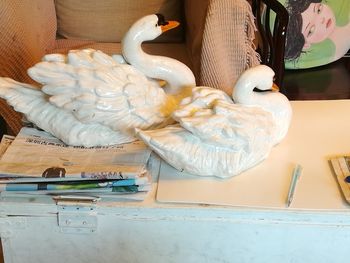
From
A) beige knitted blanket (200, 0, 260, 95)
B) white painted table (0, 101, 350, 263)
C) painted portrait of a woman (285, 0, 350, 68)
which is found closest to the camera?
white painted table (0, 101, 350, 263)

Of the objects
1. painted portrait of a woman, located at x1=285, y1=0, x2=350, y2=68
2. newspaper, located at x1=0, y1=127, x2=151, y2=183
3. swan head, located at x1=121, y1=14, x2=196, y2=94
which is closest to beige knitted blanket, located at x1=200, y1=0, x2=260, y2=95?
swan head, located at x1=121, y1=14, x2=196, y2=94

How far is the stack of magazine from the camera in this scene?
826 millimetres

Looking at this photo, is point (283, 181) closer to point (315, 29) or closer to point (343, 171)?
point (343, 171)

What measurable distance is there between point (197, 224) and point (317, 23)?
46.3 inches

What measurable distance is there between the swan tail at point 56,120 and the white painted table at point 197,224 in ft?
0.46

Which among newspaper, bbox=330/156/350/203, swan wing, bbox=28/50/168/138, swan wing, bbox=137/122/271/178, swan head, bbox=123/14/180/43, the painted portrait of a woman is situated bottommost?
the painted portrait of a woman

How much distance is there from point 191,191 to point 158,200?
0.06 m

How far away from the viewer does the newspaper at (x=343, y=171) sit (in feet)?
2.75

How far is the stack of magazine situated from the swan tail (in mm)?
23

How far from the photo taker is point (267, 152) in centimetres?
91

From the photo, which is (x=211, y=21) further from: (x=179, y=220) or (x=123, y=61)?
(x=179, y=220)

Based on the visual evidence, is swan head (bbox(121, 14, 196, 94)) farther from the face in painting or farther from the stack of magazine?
the face in painting

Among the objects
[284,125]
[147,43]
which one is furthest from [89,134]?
→ [147,43]

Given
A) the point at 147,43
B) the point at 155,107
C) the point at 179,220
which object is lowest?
the point at 147,43
